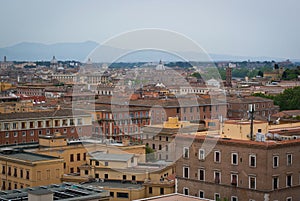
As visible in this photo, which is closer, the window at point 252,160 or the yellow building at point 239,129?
the window at point 252,160

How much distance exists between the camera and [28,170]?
2262 centimetres

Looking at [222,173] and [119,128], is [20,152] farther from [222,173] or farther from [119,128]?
[119,128]

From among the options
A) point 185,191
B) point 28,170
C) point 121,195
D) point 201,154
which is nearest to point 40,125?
point 28,170

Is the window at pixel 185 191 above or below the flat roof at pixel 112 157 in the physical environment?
below

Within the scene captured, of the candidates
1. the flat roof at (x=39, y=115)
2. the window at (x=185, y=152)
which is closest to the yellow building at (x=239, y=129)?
the window at (x=185, y=152)

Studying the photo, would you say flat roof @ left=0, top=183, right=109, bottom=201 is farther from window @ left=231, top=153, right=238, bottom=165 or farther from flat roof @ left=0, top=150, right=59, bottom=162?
flat roof @ left=0, top=150, right=59, bottom=162

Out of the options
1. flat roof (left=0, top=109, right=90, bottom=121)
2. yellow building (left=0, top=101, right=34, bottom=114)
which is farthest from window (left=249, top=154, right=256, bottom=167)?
yellow building (left=0, top=101, right=34, bottom=114)

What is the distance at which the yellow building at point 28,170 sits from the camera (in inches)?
887

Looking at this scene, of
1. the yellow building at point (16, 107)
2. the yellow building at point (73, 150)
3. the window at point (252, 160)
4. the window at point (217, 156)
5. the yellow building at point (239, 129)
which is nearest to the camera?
the window at point (252, 160)

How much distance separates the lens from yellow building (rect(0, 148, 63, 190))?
887 inches

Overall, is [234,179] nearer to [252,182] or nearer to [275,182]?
[252,182]

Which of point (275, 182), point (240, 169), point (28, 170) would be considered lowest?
point (28, 170)

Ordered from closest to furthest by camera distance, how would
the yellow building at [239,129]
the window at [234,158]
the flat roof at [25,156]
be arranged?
the window at [234,158] → the yellow building at [239,129] → the flat roof at [25,156]

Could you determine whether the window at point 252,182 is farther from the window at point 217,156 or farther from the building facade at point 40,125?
the building facade at point 40,125
